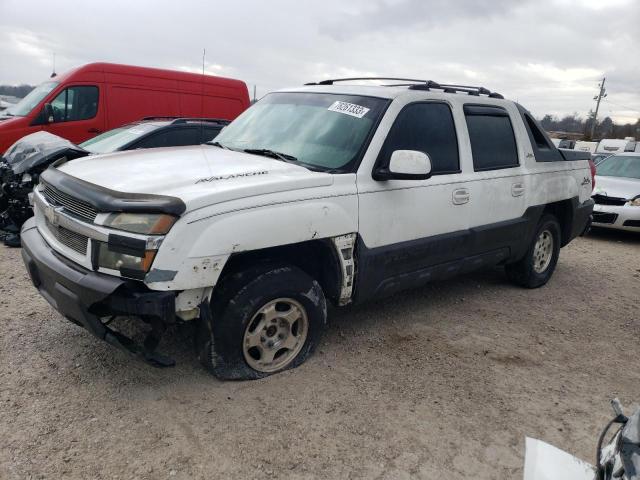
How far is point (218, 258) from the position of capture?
112 inches

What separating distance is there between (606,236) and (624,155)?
7.38 feet

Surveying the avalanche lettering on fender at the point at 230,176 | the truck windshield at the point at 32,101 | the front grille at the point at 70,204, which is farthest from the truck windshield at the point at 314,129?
the truck windshield at the point at 32,101

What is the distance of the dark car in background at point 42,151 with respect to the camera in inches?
224

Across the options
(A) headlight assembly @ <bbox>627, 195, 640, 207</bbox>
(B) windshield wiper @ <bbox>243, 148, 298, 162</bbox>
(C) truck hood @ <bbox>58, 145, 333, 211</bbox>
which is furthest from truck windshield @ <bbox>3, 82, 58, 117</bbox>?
(A) headlight assembly @ <bbox>627, 195, 640, 207</bbox>

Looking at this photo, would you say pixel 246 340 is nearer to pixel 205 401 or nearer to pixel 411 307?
pixel 205 401

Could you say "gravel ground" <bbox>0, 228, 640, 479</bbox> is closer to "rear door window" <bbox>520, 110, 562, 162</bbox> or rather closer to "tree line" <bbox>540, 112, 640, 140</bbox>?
"rear door window" <bbox>520, 110, 562, 162</bbox>

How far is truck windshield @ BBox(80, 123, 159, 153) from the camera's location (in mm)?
6504

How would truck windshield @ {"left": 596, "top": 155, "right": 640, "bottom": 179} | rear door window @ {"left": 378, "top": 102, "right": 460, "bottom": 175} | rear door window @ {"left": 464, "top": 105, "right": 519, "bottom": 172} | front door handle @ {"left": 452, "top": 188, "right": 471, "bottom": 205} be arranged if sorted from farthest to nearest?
truck windshield @ {"left": 596, "top": 155, "right": 640, "bottom": 179}, rear door window @ {"left": 464, "top": 105, "right": 519, "bottom": 172}, front door handle @ {"left": 452, "top": 188, "right": 471, "bottom": 205}, rear door window @ {"left": 378, "top": 102, "right": 460, "bottom": 175}

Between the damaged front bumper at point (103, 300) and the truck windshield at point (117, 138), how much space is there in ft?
12.3

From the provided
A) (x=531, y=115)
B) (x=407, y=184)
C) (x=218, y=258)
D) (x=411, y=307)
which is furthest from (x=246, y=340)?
(x=531, y=115)

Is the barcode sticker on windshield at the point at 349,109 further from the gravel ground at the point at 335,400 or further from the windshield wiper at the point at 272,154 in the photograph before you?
the gravel ground at the point at 335,400

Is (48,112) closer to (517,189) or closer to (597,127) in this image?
(517,189)

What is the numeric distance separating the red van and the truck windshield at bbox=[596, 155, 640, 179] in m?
8.06

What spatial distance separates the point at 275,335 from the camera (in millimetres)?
3389
